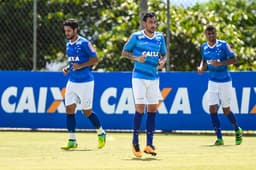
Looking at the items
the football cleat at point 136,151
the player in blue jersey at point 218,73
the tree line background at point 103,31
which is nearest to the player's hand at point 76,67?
the football cleat at point 136,151

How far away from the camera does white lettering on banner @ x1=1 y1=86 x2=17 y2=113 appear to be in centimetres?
→ 1898

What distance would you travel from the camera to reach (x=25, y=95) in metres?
19.0

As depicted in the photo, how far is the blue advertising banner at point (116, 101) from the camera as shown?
17.8 meters

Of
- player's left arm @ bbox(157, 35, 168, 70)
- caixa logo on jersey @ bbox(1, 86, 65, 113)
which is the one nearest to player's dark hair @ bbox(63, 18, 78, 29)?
player's left arm @ bbox(157, 35, 168, 70)

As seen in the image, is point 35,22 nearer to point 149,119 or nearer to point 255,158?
point 149,119

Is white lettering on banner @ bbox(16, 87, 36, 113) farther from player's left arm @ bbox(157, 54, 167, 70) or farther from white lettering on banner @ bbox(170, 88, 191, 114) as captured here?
player's left arm @ bbox(157, 54, 167, 70)

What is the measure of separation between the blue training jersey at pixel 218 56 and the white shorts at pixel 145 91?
274 centimetres

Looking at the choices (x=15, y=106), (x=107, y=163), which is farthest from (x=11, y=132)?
(x=107, y=163)

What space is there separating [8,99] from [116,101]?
8.33ft

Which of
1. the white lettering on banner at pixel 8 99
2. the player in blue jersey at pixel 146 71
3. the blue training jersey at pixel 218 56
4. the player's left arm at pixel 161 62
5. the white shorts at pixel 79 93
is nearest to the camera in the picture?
the player in blue jersey at pixel 146 71

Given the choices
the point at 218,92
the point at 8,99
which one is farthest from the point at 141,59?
the point at 8,99

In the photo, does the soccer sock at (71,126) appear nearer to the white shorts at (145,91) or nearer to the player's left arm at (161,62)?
the white shorts at (145,91)

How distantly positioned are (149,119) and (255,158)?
5.48ft

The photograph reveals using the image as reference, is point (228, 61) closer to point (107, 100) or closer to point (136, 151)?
point (136, 151)
